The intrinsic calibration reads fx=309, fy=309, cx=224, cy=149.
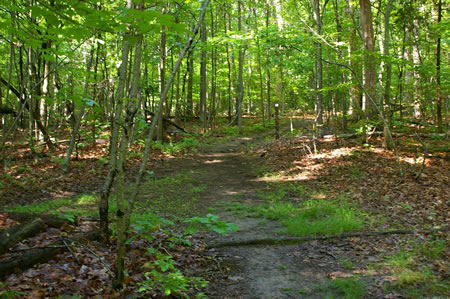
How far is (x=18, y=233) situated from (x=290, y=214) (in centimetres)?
502

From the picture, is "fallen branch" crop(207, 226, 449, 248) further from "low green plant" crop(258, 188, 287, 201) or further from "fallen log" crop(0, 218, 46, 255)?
"fallen log" crop(0, 218, 46, 255)

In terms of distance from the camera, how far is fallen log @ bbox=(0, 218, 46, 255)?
11.3 feet

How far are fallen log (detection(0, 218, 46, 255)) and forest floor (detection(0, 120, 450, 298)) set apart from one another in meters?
0.44

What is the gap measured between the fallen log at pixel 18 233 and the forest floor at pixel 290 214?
438mm

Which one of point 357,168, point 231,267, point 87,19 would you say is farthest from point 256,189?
point 87,19

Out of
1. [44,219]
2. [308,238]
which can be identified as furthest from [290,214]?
[44,219]

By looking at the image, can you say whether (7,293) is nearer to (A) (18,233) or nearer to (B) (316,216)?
(A) (18,233)

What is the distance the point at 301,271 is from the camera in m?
4.47

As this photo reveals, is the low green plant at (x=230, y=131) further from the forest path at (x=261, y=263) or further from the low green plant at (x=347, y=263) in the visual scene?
the low green plant at (x=347, y=263)

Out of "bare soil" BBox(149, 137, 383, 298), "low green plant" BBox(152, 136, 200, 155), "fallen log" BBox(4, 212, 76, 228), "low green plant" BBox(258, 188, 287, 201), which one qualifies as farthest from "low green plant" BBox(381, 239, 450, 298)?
"low green plant" BBox(152, 136, 200, 155)

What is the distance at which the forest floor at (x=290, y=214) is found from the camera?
12.6 feet

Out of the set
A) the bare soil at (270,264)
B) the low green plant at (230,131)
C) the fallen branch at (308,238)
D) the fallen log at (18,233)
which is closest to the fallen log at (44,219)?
the fallen log at (18,233)

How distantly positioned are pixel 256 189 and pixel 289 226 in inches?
132

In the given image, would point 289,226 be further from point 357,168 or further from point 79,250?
point 357,168
